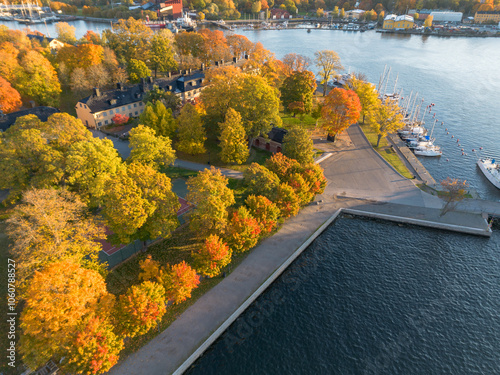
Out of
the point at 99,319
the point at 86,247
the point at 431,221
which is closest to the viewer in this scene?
the point at 99,319

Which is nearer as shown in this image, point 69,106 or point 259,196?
point 259,196

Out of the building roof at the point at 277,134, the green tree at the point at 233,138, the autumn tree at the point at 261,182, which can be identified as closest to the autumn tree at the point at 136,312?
the autumn tree at the point at 261,182

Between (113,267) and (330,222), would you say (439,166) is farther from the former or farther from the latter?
(113,267)

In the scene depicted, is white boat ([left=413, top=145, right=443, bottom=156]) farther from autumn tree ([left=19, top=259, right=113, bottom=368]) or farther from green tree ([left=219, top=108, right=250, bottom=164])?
autumn tree ([left=19, top=259, right=113, bottom=368])

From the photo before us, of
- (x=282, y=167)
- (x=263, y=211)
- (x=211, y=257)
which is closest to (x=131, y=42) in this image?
(x=282, y=167)

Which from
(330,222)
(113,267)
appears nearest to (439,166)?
(330,222)

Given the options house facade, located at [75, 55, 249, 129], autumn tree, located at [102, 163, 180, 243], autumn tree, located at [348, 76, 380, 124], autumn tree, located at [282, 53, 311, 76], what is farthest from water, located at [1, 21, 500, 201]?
house facade, located at [75, 55, 249, 129]

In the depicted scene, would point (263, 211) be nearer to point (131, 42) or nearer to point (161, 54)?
point (161, 54)
